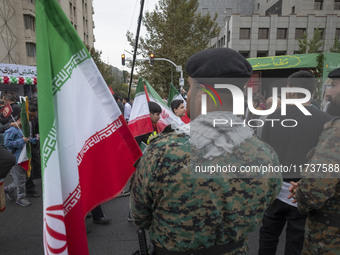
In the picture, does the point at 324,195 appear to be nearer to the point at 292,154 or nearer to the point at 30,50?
the point at 292,154

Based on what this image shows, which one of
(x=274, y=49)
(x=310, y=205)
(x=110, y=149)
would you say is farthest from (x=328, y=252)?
(x=274, y=49)

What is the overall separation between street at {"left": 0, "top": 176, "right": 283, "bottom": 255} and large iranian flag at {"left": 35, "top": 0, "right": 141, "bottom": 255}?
1953 millimetres

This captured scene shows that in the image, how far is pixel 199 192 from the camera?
1189 mm

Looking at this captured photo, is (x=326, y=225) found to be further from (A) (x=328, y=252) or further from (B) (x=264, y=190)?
(B) (x=264, y=190)

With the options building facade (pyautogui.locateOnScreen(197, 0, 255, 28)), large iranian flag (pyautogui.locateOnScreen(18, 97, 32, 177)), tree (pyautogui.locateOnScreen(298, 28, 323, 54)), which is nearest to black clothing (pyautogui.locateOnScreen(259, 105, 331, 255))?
large iranian flag (pyautogui.locateOnScreen(18, 97, 32, 177))

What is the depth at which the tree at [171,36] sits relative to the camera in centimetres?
2269

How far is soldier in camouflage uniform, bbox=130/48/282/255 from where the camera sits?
118cm

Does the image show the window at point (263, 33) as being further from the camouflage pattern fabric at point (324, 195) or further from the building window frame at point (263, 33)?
the camouflage pattern fabric at point (324, 195)

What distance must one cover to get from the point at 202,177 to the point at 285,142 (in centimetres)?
165

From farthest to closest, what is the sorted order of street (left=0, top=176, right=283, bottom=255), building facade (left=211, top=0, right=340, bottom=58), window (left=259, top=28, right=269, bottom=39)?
window (left=259, top=28, right=269, bottom=39)
building facade (left=211, top=0, right=340, bottom=58)
street (left=0, top=176, right=283, bottom=255)

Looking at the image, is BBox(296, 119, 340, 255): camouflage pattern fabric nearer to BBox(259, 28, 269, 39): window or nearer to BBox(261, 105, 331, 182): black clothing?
BBox(261, 105, 331, 182): black clothing

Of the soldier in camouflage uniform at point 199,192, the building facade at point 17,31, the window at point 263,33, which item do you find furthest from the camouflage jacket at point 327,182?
the window at point 263,33

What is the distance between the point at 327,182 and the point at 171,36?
23380 mm

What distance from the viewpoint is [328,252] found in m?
1.70
